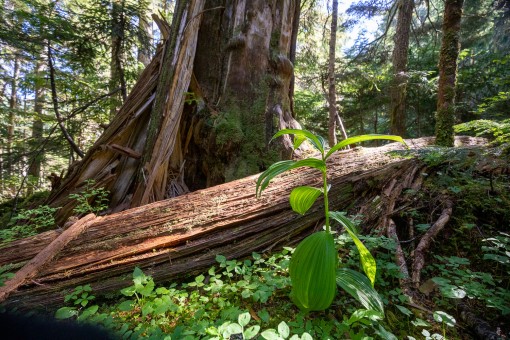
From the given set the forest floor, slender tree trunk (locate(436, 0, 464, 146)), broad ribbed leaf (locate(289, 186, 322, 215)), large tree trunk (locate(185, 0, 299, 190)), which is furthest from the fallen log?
large tree trunk (locate(185, 0, 299, 190))

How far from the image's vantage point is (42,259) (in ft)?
5.74

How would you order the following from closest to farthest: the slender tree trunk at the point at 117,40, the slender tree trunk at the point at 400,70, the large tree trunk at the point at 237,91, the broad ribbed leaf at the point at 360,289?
the broad ribbed leaf at the point at 360,289 → the large tree trunk at the point at 237,91 → the slender tree trunk at the point at 117,40 → the slender tree trunk at the point at 400,70

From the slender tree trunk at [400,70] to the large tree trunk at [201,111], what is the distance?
3.81m

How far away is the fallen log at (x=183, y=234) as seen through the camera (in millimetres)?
1646

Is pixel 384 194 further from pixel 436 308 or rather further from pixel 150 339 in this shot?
pixel 150 339

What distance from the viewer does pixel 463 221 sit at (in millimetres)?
1853

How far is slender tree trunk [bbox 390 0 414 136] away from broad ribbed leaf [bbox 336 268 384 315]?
632 centimetres

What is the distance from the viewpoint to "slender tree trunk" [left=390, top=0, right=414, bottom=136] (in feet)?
21.1

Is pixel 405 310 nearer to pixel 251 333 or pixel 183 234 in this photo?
pixel 251 333

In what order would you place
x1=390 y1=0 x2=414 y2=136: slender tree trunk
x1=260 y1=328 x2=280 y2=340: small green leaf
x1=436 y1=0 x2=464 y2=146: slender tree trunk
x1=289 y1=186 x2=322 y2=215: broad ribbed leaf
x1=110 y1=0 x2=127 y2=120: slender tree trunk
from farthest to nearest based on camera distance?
x1=390 y1=0 x2=414 y2=136: slender tree trunk, x1=110 y1=0 x2=127 y2=120: slender tree trunk, x1=436 y1=0 x2=464 y2=146: slender tree trunk, x1=289 y1=186 x2=322 y2=215: broad ribbed leaf, x1=260 y1=328 x2=280 y2=340: small green leaf

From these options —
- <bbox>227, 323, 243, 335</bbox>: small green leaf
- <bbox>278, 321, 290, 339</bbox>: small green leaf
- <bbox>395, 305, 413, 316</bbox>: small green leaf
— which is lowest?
<bbox>395, 305, 413, 316</bbox>: small green leaf

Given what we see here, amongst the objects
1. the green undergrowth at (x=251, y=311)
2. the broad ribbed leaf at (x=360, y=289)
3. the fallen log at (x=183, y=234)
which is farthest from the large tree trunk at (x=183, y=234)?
the broad ribbed leaf at (x=360, y=289)

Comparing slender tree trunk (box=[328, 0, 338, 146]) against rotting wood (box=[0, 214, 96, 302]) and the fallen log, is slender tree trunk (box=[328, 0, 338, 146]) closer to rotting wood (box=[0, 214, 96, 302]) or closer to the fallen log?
the fallen log

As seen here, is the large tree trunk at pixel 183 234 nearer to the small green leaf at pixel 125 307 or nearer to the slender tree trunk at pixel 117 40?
the small green leaf at pixel 125 307
